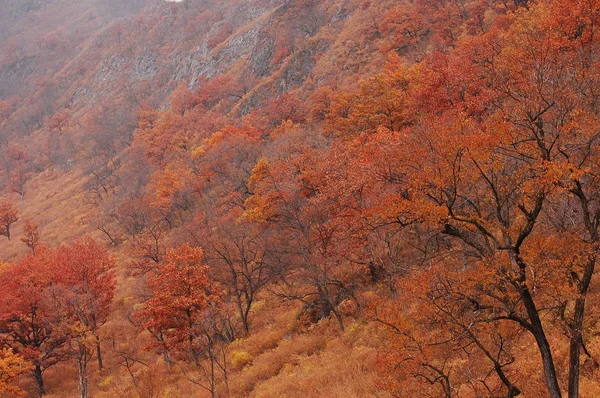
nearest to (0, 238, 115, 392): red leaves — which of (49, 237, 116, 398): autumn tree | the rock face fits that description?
(49, 237, 116, 398): autumn tree

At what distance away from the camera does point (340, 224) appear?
24.2 meters

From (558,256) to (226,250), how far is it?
84.5 feet

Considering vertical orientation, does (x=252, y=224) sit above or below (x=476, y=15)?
below

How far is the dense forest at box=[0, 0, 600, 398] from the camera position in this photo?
12.3m

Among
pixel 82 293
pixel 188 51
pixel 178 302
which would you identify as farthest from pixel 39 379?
pixel 188 51

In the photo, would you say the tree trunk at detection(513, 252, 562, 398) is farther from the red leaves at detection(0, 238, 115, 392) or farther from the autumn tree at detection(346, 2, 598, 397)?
the red leaves at detection(0, 238, 115, 392)

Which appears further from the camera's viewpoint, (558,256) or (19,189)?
(19,189)

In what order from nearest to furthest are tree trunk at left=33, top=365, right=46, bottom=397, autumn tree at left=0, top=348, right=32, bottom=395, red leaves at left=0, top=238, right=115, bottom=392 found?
autumn tree at left=0, top=348, right=32, bottom=395 < red leaves at left=0, top=238, right=115, bottom=392 < tree trunk at left=33, top=365, right=46, bottom=397

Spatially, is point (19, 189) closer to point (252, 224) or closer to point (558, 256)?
point (252, 224)

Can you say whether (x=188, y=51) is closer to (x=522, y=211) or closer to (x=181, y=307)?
(x=181, y=307)

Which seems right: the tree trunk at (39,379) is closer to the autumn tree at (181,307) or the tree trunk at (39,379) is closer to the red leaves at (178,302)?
the autumn tree at (181,307)

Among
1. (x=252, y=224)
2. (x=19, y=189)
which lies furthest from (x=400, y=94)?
(x=19, y=189)

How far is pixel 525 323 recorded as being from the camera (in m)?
10.7

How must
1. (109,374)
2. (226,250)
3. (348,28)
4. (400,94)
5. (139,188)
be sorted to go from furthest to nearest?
1. (348,28)
2. (139,188)
3. (400,94)
4. (226,250)
5. (109,374)
